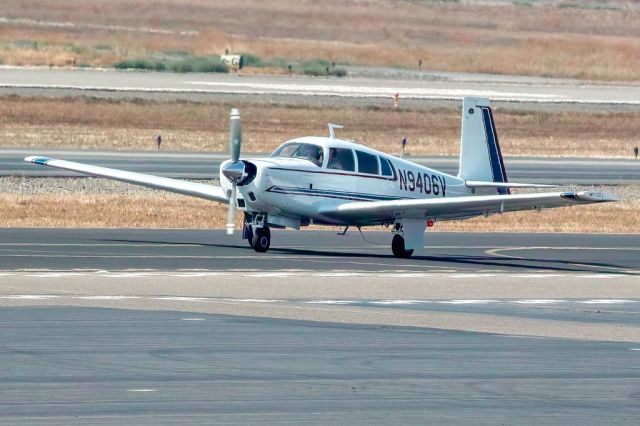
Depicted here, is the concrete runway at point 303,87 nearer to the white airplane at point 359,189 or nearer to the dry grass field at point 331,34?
the dry grass field at point 331,34

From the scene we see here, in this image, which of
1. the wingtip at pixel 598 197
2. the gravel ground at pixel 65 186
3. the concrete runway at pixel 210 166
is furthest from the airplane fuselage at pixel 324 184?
the concrete runway at pixel 210 166

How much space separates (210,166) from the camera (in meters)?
41.8

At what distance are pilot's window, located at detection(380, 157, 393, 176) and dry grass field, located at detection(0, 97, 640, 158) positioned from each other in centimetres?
2259

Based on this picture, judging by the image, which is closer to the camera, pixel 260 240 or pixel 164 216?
pixel 260 240

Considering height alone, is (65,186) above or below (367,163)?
below

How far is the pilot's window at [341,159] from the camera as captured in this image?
23906 mm

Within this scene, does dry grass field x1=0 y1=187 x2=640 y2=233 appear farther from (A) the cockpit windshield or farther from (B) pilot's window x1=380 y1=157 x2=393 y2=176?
(B) pilot's window x1=380 y1=157 x2=393 y2=176

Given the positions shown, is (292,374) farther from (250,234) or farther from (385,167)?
(385,167)

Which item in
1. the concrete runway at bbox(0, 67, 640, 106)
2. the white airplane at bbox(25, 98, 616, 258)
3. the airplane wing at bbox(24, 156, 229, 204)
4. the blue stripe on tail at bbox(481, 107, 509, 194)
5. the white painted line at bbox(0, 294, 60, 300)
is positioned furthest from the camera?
the concrete runway at bbox(0, 67, 640, 106)

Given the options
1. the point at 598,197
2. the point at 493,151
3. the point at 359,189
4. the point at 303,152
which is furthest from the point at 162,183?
the point at 598,197

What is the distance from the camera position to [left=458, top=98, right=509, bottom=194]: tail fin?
25.4 metres

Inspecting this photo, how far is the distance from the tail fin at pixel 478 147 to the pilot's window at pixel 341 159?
255cm

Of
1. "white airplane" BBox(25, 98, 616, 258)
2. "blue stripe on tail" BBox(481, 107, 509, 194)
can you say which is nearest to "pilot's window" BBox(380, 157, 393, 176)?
"white airplane" BBox(25, 98, 616, 258)

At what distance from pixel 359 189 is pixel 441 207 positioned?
1.80 metres
